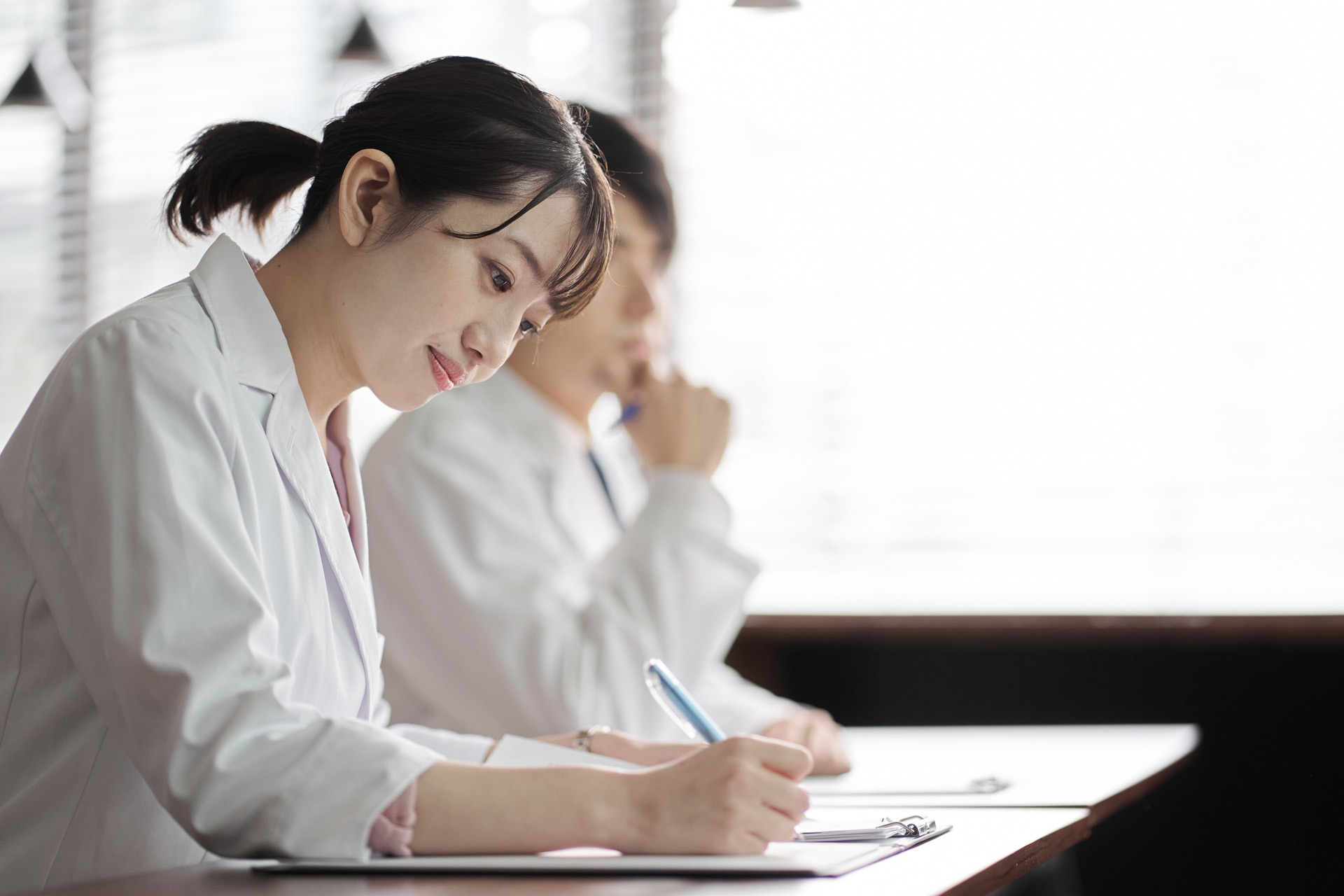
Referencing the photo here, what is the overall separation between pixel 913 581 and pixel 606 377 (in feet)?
2.97

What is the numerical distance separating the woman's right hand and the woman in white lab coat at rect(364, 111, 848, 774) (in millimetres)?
572

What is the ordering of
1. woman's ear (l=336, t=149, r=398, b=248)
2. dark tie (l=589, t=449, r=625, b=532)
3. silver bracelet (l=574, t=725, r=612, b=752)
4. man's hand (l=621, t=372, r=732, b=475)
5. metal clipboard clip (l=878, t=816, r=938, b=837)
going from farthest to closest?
dark tie (l=589, t=449, r=625, b=532) → man's hand (l=621, t=372, r=732, b=475) → silver bracelet (l=574, t=725, r=612, b=752) → woman's ear (l=336, t=149, r=398, b=248) → metal clipboard clip (l=878, t=816, r=938, b=837)

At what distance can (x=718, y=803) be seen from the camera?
793 mm

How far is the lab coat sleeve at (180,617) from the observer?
754 mm

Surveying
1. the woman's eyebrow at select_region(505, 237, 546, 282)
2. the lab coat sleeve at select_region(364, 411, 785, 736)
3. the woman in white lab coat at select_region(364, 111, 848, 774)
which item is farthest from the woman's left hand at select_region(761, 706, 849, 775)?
the woman's eyebrow at select_region(505, 237, 546, 282)

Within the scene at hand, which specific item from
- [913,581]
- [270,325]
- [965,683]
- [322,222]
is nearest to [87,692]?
[270,325]

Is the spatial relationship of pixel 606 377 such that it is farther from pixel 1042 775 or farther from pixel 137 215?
pixel 137 215

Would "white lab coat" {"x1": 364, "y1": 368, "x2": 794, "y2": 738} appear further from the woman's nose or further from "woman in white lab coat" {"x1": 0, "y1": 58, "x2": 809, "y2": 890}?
the woman's nose

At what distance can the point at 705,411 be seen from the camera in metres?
1.75

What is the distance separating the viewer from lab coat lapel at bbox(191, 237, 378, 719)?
0.95 metres

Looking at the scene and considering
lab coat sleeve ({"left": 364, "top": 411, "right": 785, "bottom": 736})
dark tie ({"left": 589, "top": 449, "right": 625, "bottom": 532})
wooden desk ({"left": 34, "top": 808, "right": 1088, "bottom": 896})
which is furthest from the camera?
dark tie ({"left": 589, "top": 449, "right": 625, "bottom": 532})

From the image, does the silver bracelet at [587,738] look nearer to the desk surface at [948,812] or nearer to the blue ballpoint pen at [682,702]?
the blue ballpoint pen at [682,702]

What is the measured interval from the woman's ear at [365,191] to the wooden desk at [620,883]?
0.45 metres

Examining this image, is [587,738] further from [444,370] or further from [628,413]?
[628,413]
